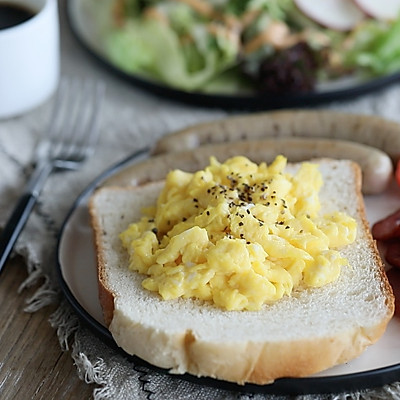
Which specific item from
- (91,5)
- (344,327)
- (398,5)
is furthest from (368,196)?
(91,5)

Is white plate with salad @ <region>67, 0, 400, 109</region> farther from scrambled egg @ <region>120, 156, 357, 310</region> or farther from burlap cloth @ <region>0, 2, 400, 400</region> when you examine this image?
scrambled egg @ <region>120, 156, 357, 310</region>

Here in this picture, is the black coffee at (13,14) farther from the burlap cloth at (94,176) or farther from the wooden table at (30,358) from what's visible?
the wooden table at (30,358)

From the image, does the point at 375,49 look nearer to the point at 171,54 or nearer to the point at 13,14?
the point at 171,54

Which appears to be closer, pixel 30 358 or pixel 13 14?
pixel 30 358

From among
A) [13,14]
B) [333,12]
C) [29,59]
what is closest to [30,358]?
[29,59]

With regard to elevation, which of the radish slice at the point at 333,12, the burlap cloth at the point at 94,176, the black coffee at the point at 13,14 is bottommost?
the burlap cloth at the point at 94,176

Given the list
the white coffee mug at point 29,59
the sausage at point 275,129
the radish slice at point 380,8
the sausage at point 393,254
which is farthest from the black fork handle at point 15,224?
the radish slice at point 380,8
